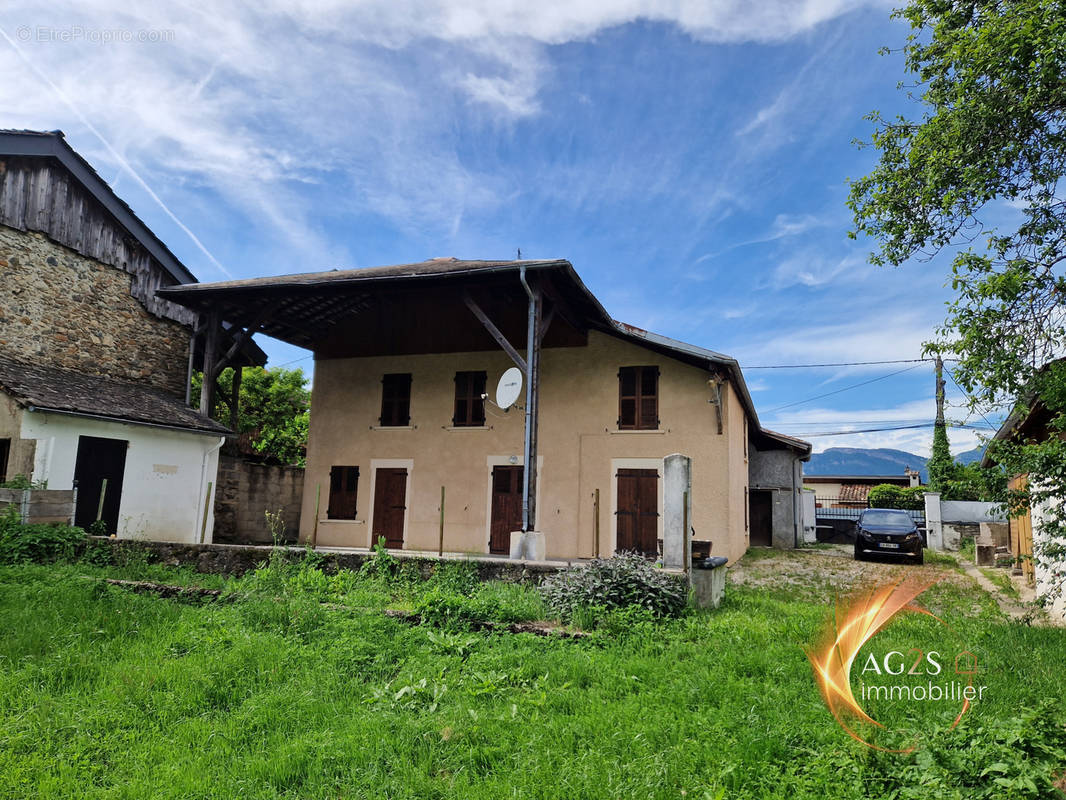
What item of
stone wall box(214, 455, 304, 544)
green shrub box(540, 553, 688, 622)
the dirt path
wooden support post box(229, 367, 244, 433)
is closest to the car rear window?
the dirt path

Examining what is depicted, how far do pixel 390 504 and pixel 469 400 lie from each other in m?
3.10

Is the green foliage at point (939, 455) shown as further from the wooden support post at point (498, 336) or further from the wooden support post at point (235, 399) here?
the wooden support post at point (235, 399)

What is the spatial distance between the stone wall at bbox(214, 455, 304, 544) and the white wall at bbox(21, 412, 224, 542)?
1392 millimetres

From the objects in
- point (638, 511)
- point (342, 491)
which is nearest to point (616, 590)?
point (638, 511)

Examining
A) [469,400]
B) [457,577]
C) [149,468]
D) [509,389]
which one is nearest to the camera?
[457,577]

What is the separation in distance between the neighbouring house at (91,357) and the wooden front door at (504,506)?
5762 mm

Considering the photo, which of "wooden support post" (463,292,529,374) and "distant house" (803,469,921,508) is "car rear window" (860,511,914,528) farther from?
"distant house" (803,469,921,508)

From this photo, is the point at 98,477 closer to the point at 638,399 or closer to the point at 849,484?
the point at 638,399

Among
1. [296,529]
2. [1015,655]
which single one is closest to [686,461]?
[1015,655]

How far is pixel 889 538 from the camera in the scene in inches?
576

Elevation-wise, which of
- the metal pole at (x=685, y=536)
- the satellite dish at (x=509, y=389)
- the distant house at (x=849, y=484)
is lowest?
the metal pole at (x=685, y=536)

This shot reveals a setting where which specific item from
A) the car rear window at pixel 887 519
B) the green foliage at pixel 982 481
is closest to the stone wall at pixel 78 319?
the green foliage at pixel 982 481

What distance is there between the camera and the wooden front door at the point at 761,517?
1949 cm

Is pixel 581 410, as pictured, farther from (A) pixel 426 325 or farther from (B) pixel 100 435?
(B) pixel 100 435
